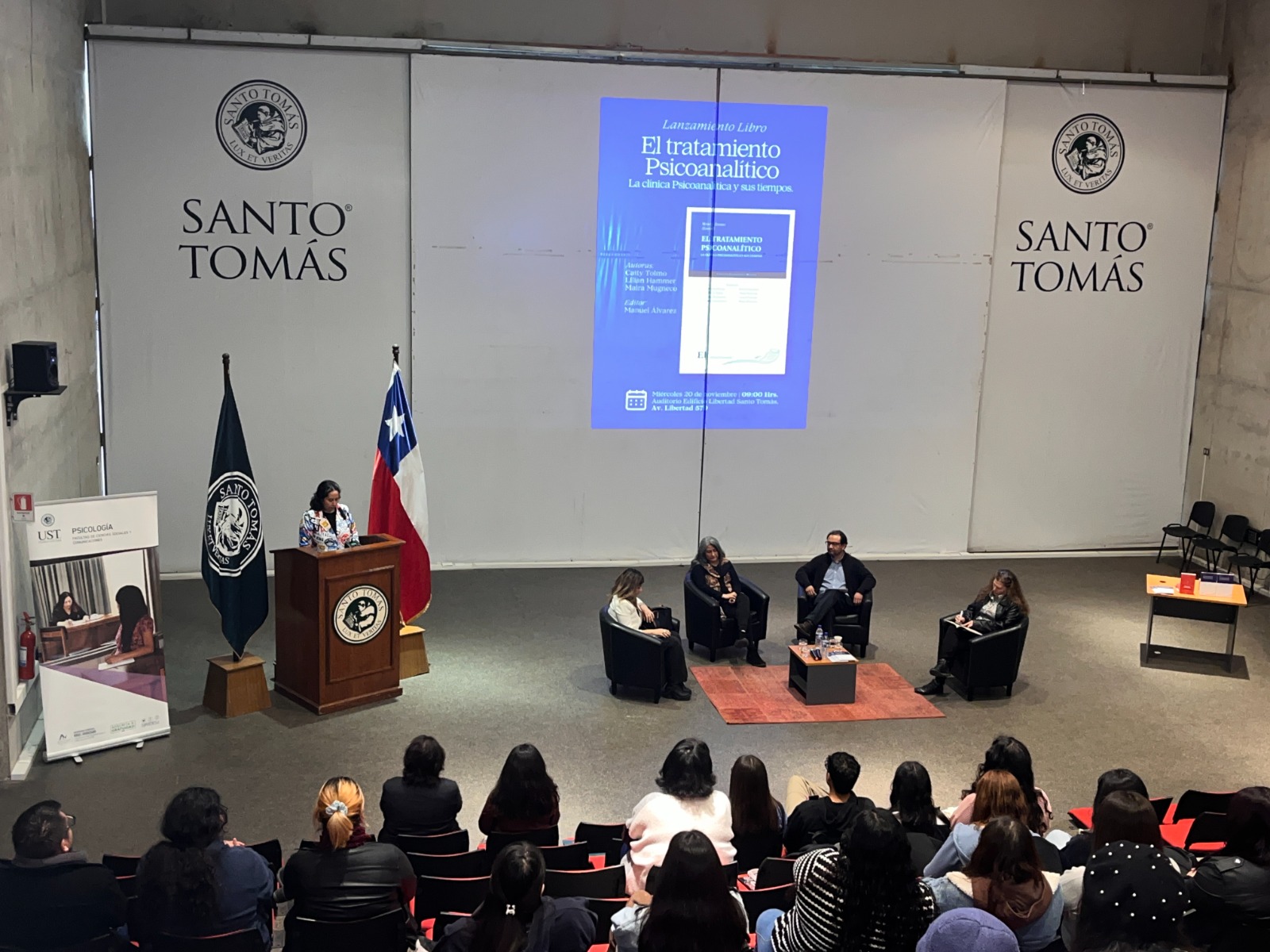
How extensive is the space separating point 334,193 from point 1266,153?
8.04m

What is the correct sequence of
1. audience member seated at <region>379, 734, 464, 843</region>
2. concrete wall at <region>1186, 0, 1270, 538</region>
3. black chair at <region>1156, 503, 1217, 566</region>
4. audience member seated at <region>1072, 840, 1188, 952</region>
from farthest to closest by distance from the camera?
black chair at <region>1156, 503, 1217, 566</region> → concrete wall at <region>1186, 0, 1270, 538</region> → audience member seated at <region>379, 734, 464, 843</region> → audience member seated at <region>1072, 840, 1188, 952</region>

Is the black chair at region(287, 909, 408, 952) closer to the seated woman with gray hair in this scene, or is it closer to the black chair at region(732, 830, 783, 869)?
the black chair at region(732, 830, 783, 869)

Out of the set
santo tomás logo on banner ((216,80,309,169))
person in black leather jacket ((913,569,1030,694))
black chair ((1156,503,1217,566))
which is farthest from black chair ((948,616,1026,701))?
santo tomás logo on banner ((216,80,309,169))

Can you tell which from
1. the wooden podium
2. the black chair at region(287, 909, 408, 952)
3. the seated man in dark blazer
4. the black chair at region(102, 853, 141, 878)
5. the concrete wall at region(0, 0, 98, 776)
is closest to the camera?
the black chair at region(287, 909, 408, 952)

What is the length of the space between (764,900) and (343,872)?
58.7 inches

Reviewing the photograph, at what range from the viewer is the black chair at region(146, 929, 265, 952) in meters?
4.04

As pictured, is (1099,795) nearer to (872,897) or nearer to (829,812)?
(829,812)

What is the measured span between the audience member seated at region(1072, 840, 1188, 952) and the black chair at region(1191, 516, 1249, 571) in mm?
8082

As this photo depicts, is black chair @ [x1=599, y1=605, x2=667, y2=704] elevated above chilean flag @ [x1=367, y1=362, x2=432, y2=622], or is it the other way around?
chilean flag @ [x1=367, y1=362, x2=432, y2=622]

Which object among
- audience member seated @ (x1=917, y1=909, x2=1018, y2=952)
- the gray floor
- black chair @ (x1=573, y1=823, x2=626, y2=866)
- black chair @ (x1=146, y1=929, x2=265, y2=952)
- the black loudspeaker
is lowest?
the gray floor

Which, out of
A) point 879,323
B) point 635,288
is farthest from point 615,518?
point 879,323

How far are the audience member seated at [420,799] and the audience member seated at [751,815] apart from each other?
116 cm

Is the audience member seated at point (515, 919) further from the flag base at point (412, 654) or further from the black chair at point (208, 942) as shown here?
the flag base at point (412, 654)

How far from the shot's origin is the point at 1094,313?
38.4 ft
